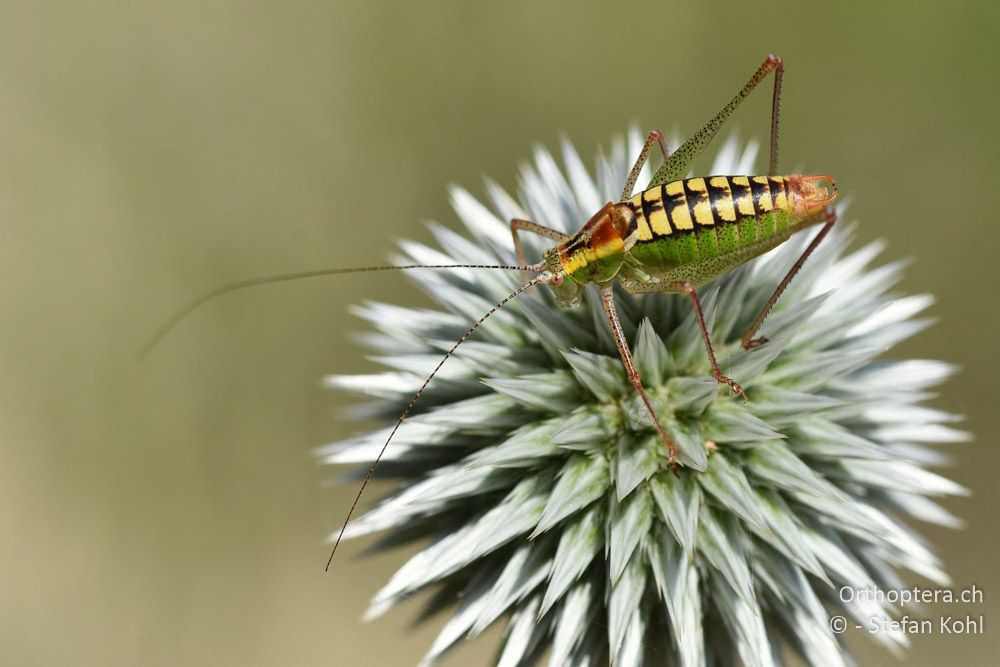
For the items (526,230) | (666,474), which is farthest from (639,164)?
(666,474)

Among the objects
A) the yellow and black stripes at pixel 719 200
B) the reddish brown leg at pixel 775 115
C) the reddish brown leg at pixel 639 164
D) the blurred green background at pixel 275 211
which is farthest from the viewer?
the blurred green background at pixel 275 211

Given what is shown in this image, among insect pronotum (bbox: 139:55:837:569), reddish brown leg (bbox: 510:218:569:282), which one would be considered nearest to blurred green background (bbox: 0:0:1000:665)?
reddish brown leg (bbox: 510:218:569:282)

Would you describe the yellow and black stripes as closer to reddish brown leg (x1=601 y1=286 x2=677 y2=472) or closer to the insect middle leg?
the insect middle leg

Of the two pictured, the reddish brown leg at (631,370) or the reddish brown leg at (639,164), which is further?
the reddish brown leg at (639,164)

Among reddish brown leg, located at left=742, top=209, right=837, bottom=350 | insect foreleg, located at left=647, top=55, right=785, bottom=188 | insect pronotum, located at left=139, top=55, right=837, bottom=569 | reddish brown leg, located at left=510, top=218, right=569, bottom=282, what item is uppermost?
insect foreleg, located at left=647, top=55, right=785, bottom=188

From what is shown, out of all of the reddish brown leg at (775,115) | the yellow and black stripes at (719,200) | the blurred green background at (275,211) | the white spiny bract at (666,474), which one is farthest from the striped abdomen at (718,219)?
the blurred green background at (275,211)

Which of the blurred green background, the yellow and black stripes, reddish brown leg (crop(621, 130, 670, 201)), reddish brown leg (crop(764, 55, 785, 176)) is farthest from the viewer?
the blurred green background

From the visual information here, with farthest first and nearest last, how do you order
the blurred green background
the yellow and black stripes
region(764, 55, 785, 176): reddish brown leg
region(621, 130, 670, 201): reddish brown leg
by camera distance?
the blurred green background
region(621, 130, 670, 201): reddish brown leg
region(764, 55, 785, 176): reddish brown leg
the yellow and black stripes

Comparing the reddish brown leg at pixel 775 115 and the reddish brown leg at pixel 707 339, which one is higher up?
the reddish brown leg at pixel 775 115

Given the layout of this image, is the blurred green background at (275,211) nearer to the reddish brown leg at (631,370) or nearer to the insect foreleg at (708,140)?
the insect foreleg at (708,140)
